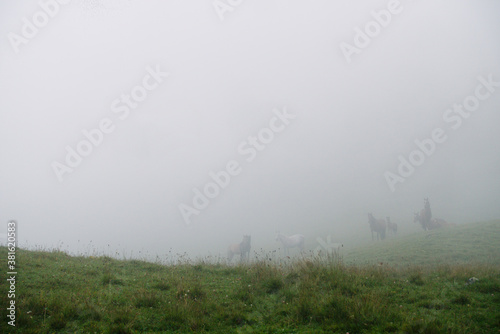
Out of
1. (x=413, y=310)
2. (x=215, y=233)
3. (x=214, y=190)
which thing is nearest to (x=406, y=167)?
(x=214, y=190)

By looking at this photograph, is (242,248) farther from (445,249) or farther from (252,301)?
(252,301)

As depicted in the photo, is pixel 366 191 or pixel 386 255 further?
pixel 366 191

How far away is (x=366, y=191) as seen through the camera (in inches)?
3396

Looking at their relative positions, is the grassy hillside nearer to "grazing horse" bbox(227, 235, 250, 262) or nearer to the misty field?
the misty field

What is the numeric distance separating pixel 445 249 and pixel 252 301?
656 inches

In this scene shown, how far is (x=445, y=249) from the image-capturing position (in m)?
17.9

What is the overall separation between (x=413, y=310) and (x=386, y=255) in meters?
13.9

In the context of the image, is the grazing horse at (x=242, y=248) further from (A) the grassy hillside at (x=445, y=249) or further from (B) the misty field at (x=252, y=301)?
(B) the misty field at (x=252, y=301)

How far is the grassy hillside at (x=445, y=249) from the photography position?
1602 cm

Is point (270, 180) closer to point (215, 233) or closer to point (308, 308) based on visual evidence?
point (215, 233)

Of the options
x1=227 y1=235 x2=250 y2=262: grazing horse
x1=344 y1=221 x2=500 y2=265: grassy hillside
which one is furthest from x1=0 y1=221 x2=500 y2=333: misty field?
x1=227 y1=235 x2=250 y2=262: grazing horse

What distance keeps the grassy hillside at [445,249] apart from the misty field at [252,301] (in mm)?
8413

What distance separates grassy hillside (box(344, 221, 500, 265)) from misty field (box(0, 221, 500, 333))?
8413mm

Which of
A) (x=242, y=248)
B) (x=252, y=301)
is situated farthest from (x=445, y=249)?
(x=252, y=301)
